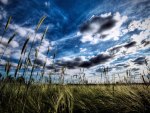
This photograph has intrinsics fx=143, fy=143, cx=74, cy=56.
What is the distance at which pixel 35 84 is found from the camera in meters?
5.52

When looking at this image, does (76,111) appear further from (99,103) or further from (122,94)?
(122,94)

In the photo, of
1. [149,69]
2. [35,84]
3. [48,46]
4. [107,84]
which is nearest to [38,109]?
[48,46]

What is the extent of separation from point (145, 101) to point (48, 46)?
10.7 ft

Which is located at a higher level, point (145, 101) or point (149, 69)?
point (149, 69)

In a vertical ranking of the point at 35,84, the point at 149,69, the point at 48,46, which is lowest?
the point at 35,84

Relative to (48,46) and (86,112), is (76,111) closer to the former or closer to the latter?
(86,112)

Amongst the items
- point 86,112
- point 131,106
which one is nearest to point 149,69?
point 131,106

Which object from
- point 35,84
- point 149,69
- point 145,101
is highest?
point 149,69

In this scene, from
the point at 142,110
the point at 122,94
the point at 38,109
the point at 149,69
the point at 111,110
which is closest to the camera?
the point at 38,109

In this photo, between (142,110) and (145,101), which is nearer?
(142,110)

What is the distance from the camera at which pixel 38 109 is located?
2990 mm

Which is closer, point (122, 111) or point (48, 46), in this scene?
point (122, 111)

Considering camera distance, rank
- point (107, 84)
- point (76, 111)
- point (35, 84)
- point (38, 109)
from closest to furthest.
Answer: point (38, 109) → point (76, 111) → point (35, 84) → point (107, 84)

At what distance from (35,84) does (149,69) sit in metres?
4.86
